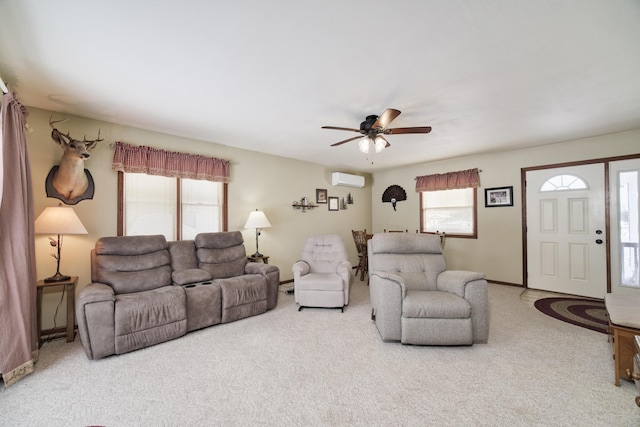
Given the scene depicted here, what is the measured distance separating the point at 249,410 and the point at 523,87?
3.45m

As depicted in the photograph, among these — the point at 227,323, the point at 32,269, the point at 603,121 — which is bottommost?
the point at 227,323

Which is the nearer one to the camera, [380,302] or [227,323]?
[380,302]

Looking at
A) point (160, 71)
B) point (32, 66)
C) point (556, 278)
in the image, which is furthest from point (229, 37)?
point (556, 278)

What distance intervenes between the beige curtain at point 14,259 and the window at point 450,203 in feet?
19.2

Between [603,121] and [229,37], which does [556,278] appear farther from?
[229,37]

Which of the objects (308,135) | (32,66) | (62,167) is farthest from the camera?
(308,135)

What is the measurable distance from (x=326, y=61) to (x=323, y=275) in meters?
2.69

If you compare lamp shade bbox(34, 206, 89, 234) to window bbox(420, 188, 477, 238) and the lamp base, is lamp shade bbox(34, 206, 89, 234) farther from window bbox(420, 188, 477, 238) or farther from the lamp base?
window bbox(420, 188, 477, 238)

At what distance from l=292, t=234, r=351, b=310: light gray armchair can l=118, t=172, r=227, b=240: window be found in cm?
151

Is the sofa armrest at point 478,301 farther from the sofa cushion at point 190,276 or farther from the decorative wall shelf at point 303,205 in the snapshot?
the decorative wall shelf at point 303,205

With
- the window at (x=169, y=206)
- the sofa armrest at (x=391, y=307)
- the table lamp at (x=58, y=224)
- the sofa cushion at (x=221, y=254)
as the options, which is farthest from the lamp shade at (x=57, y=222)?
the sofa armrest at (x=391, y=307)

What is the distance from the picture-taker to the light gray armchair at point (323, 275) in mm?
3461

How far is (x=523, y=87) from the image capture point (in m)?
2.45

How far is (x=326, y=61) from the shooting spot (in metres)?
2.06
